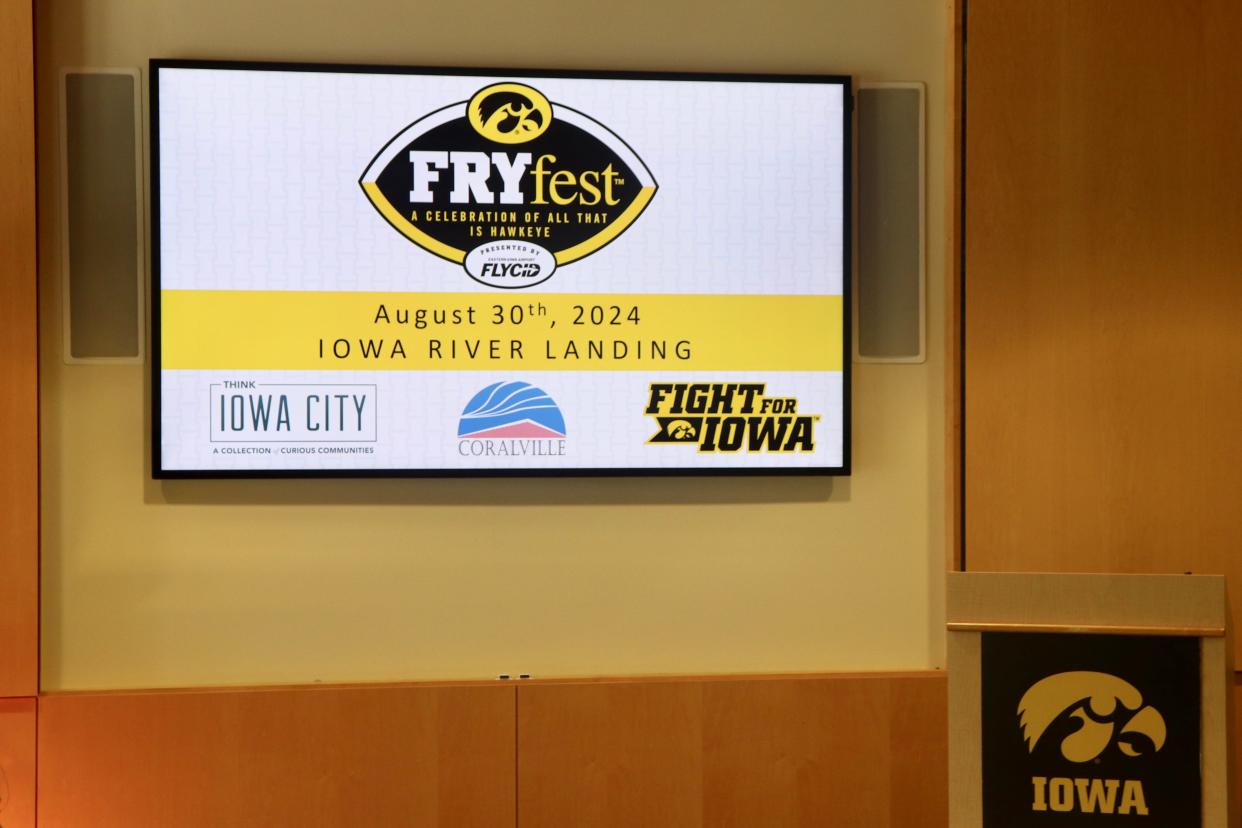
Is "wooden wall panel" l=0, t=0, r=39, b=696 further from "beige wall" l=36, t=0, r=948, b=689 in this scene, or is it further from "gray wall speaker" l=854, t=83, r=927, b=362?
"gray wall speaker" l=854, t=83, r=927, b=362

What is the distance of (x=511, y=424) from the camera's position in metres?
2.69

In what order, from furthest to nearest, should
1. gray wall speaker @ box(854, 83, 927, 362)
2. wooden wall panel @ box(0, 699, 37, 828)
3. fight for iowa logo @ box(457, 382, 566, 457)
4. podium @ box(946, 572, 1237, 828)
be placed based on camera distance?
gray wall speaker @ box(854, 83, 927, 362) → fight for iowa logo @ box(457, 382, 566, 457) → wooden wall panel @ box(0, 699, 37, 828) → podium @ box(946, 572, 1237, 828)

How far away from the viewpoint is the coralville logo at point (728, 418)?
8.91 ft

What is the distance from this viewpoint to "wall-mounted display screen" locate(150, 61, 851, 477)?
103 inches

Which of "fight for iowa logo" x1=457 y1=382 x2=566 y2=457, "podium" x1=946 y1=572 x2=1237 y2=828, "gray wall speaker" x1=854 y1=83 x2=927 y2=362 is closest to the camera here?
"podium" x1=946 y1=572 x2=1237 y2=828

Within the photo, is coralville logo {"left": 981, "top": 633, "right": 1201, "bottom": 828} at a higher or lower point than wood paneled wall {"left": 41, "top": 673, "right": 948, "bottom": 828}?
higher

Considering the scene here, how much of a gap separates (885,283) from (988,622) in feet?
3.71

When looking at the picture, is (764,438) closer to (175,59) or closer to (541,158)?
(541,158)

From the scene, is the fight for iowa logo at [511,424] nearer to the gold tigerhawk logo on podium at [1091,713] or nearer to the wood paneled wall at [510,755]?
the wood paneled wall at [510,755]

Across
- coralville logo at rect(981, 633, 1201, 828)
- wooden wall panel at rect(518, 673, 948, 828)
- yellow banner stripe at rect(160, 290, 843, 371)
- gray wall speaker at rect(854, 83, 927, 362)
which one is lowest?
wooden wall panel at rect(518, 673, 948, 828)

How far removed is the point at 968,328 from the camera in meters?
2.76

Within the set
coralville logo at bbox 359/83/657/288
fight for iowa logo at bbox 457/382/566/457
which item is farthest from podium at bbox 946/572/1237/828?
coralville logo at bbox 359/83/657/288

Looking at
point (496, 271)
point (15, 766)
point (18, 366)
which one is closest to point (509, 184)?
point (496, 271)

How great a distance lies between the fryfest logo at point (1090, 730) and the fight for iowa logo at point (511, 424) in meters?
1.31
